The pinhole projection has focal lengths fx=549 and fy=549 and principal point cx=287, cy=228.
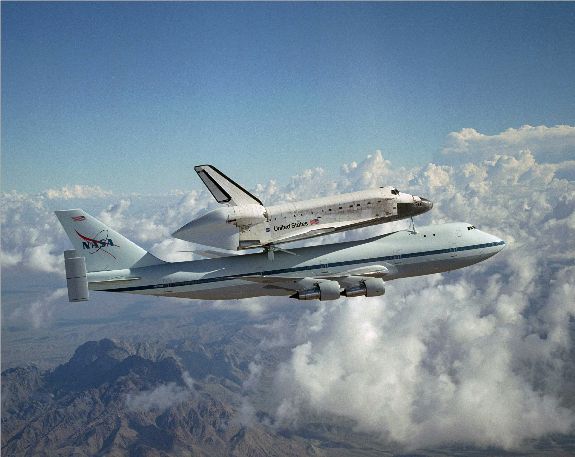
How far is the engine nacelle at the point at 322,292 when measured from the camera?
162ft

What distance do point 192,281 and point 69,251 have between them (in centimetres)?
1103

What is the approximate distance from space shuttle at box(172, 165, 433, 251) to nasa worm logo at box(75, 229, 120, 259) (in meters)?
9.91

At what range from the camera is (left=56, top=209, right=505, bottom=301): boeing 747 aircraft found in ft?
167

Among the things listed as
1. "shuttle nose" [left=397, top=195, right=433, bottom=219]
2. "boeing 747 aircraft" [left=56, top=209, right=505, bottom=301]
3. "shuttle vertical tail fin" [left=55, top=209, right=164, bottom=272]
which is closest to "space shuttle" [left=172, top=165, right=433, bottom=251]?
"shuttle nose" [left=397, top=195, right=433, bottom=219]

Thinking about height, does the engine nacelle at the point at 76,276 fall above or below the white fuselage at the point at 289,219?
below

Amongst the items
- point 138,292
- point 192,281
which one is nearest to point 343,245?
point 192,281

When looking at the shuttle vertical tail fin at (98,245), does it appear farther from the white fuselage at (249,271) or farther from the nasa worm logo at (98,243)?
the white fuselage at (249,271)

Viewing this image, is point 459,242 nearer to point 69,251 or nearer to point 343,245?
point 343,245

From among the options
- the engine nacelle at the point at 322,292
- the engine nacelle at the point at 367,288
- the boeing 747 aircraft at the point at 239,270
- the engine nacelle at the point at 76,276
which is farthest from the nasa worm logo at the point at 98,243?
the engine nacelle at the point at 367,288

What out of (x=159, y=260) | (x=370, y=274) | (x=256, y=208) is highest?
(x=256, y=208)

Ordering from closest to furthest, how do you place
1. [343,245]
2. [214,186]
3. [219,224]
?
[219,224], [214,186], [343,245]

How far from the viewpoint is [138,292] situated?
5200 cm

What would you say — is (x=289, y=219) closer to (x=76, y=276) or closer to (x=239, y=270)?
(x=239, y=270)

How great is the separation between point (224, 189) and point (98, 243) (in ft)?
44.5
